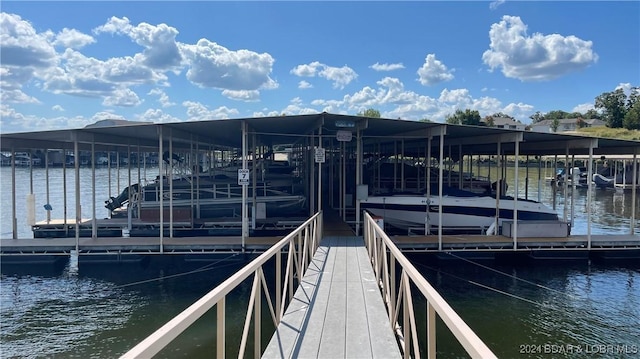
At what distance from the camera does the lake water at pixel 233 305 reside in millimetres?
8438

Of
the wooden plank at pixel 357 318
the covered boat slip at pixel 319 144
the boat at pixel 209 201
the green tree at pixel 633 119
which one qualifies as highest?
the green tree at pixel 633 119

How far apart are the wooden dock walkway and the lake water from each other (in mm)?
2782

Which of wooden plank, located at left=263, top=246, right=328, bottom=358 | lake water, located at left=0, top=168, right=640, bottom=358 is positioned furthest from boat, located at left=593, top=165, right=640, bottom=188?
wooden plank, located at left=263, top=246, right=328, bottom=358

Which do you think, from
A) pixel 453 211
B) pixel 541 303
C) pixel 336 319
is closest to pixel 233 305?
pixel 336 319

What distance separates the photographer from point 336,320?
188 inches

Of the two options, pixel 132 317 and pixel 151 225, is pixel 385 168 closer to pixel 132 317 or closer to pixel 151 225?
pixel 151 225

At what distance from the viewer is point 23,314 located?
32.9 feet

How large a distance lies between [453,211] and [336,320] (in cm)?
1045

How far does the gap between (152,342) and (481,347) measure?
1395 mm

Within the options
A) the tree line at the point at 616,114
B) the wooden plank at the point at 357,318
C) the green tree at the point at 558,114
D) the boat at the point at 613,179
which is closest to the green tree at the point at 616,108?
the tree line at the point at 616,114

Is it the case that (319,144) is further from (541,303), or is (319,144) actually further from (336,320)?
(336,320)

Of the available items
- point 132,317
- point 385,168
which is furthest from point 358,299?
point 385,168

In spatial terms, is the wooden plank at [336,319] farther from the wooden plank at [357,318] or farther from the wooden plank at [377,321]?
the wooden plank at [377,321]

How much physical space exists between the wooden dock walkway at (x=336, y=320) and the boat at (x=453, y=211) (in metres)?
7.37
